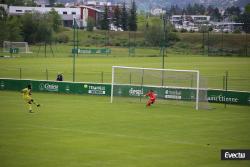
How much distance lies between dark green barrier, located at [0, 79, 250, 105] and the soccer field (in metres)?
1.24

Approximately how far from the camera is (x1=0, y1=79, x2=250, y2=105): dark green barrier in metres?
45.4

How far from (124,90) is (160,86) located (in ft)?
9.22

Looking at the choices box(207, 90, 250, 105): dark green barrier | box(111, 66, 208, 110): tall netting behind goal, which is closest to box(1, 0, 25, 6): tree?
box(111, 66, 208, 110): tall netting behind goal

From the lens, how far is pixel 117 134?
31.7 metres

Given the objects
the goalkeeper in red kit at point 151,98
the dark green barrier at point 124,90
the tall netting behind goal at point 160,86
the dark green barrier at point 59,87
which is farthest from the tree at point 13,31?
the goalkeeper in red kit at point 151,98

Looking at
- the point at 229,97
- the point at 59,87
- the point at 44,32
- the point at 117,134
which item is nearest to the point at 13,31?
the point at 44,32

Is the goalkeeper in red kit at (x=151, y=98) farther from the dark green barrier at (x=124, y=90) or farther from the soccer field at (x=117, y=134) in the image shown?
the dark green barrier at (x=124, y=90)

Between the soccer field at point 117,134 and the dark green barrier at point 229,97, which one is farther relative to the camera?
the dark green barrier at point 229,97

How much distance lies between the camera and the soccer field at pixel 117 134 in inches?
983

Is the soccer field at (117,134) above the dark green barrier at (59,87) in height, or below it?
below

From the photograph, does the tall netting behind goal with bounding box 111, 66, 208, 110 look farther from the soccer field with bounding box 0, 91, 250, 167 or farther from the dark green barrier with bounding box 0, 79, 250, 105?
the soccer field with bounding box 0, 91, 250, 167

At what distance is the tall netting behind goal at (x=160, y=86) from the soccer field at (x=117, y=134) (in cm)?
116

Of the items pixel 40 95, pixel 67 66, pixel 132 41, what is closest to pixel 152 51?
pixel 132 41

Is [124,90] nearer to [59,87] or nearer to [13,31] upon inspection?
[59,87]
